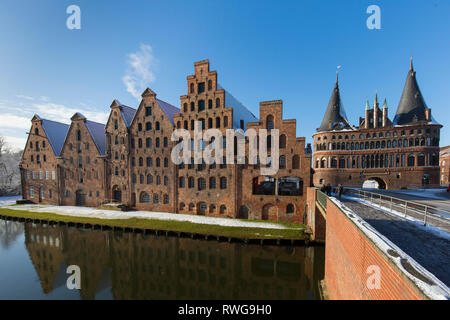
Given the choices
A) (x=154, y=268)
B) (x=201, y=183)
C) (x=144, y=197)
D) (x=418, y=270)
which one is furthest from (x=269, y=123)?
(x=144, y=197)

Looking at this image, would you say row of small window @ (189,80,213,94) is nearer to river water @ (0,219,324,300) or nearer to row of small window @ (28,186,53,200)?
river water @ (0,219,324,300)

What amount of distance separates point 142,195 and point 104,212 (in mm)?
6007

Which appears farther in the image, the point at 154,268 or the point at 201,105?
Answer: the point at 201,105

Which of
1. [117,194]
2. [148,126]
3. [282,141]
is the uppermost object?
[148,126]

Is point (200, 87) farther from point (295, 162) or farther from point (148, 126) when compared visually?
point (295, 162)

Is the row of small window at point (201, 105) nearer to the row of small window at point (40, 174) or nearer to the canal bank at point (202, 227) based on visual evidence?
the canal bank at point (202, 227)

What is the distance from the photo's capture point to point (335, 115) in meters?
38.2

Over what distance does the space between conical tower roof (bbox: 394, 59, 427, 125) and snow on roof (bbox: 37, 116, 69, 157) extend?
64.6 metres

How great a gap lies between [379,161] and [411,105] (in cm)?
1120

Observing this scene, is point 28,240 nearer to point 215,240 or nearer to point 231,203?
point 215,240

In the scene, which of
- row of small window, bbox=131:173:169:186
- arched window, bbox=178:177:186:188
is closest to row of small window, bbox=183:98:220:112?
arched window, bbox=178:177:186:188

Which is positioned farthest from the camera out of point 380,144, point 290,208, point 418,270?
point 380,144
